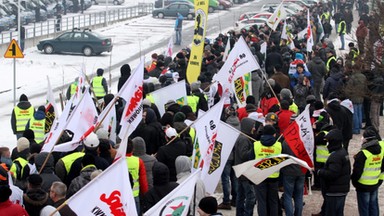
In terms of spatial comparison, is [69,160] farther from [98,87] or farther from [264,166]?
[98,87]

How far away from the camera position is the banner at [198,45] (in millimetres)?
21453

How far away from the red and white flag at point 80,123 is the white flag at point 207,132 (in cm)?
172

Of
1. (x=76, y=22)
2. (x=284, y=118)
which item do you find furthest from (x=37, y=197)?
(x=76, y=22)

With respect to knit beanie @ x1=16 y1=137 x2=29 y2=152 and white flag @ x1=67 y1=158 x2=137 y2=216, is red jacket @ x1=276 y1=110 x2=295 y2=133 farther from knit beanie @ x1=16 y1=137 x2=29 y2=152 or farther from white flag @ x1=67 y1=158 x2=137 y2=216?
white flag @ x1=67 y1=158 x2=137 y2=216

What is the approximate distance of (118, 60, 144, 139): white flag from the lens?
13461 mm

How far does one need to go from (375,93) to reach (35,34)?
1069 inches

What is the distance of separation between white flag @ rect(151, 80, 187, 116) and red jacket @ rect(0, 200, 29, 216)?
6.96 meters

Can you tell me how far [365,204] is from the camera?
13.2 meters

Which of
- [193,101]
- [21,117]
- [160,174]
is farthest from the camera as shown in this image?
[21,117]

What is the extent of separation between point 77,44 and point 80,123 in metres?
27.5

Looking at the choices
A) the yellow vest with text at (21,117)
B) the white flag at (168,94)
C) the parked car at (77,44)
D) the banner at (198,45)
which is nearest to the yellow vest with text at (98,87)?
the banner at (198,45)

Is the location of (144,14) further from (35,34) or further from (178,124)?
(178,124)

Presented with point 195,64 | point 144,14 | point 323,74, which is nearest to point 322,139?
point 195,64

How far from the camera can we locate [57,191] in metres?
10.2
